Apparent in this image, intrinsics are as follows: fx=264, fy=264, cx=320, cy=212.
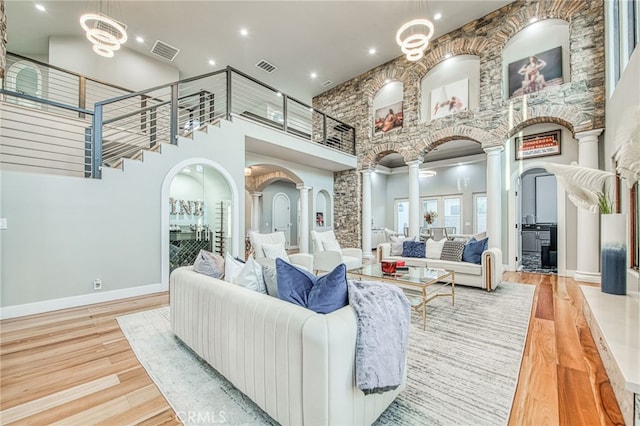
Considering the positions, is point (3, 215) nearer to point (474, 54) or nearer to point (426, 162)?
point (474, 54)

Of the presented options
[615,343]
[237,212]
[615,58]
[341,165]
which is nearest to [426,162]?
[341,165]

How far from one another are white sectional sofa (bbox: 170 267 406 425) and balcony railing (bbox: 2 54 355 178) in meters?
3.40

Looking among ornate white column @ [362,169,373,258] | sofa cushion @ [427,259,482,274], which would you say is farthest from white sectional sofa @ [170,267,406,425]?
ornate white column @ [362,169,373,258]

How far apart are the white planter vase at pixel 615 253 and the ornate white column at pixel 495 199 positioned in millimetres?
3074

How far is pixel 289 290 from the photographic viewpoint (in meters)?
1.55

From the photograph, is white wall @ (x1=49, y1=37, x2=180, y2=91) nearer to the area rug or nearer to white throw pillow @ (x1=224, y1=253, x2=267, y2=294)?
the area rug

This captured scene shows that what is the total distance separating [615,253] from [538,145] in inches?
158

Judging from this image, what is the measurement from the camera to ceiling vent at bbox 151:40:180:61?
653 centimetres

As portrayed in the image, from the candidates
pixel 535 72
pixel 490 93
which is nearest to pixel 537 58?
pixel 535 72

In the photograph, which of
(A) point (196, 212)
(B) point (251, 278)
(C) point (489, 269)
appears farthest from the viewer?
(A) point (196, 212)

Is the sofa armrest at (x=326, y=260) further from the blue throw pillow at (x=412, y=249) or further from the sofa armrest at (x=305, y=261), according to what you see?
the blue throw pillow at (x=412, y=249)

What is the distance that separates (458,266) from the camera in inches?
172

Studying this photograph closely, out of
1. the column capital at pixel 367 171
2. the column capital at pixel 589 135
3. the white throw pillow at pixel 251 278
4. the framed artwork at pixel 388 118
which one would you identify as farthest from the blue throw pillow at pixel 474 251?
the framed artwork at pixel 388 118

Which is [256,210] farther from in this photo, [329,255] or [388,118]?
[329,255]
